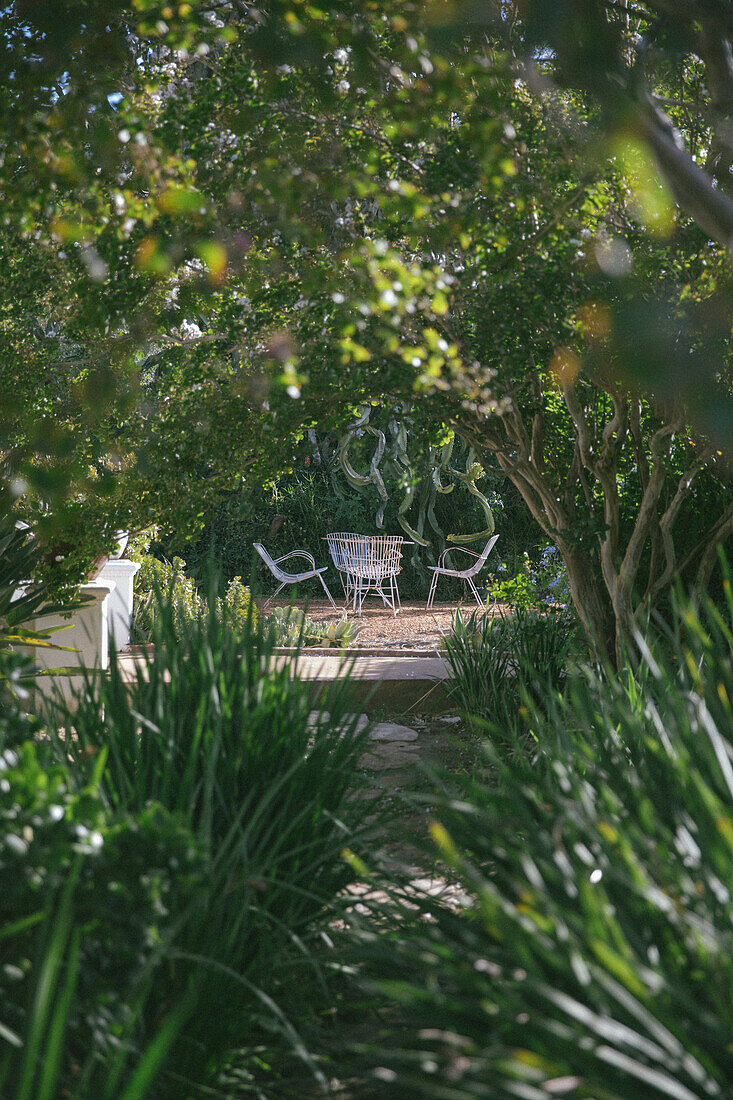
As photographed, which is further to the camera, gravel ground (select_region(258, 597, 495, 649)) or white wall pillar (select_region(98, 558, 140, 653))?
gravel ground (select_region(258, 597, 495, 649))

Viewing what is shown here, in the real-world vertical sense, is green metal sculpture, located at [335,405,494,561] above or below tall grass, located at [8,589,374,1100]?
above

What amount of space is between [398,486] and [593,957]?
72.8 inches

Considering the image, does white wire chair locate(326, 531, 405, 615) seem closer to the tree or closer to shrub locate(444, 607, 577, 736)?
shrub locate(444, 607, 577, 736)

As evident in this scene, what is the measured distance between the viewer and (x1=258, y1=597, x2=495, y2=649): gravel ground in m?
8.09

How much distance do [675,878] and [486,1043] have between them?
0.29 m

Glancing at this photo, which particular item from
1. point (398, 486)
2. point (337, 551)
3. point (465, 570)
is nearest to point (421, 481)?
point (465, 570)

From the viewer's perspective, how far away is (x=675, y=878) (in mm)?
991

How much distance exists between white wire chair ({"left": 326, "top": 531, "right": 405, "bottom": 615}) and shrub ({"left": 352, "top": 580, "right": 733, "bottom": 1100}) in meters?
8.81

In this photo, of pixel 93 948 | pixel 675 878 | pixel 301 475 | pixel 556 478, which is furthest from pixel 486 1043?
pixel 301 475

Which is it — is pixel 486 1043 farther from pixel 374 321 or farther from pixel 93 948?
pixel 374 321

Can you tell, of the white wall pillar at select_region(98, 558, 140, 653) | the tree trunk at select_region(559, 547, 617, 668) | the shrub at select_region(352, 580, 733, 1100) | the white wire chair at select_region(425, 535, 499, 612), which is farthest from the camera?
the white wire chair at select_region(425, 535, 499, 612)

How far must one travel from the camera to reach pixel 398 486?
269cm

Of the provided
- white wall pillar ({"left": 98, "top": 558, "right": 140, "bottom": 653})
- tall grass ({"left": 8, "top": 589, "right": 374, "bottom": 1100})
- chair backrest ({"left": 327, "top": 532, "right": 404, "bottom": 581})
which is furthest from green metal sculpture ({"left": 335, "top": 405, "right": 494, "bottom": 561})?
tall grass ({"left": 8, "top": 589, "right": 374, "bottom": 1100})

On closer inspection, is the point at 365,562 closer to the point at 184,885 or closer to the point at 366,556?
the point at 366,556
